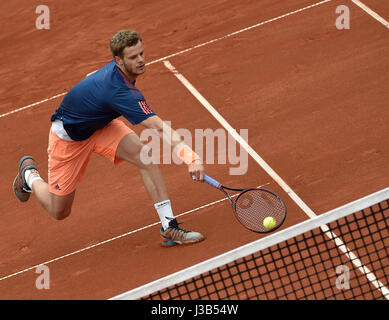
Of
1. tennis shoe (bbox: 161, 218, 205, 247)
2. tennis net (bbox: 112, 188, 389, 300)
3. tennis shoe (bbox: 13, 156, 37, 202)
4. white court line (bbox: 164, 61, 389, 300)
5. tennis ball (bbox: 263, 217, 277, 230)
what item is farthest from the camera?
tennis shoe (bbox: 13, 156, 37, 202)

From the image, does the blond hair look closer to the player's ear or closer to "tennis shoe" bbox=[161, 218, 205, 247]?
the player's ear

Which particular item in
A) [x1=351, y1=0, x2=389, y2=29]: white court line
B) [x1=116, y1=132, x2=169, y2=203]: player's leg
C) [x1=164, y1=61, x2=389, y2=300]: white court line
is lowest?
[x1=351, y1=0, x2=389, y2=29]: white court line

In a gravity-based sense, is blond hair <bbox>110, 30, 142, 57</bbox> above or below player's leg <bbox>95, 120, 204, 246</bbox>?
above

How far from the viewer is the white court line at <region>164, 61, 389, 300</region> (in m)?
6.02

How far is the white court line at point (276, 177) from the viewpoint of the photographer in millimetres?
6023

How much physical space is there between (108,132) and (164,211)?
0.84 meters

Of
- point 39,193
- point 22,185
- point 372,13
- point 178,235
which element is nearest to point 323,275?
point 178,235

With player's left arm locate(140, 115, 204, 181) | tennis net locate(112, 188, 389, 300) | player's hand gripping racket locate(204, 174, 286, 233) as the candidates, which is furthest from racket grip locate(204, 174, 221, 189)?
tennis net locate(112, 188, 389, 300)

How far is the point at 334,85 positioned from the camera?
8766 millimetres

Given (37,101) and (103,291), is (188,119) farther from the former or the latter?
(103,291)

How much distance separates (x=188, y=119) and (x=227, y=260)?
3.88 metres

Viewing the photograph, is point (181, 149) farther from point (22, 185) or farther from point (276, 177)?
point (22, 185)

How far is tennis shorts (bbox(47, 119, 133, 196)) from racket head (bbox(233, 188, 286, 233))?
3.88 ft

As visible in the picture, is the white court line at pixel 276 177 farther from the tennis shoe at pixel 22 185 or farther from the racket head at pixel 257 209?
the tennis shoe at pixel 22 185
